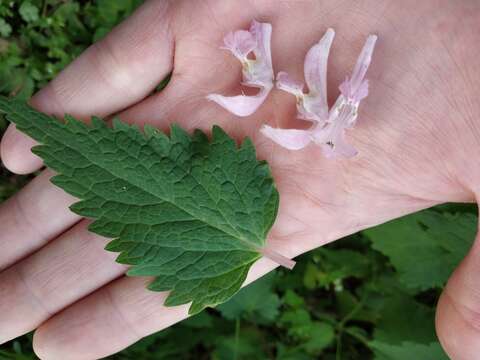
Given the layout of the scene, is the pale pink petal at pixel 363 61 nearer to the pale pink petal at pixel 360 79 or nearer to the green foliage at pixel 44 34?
the pale pink petal at pixel 360 79

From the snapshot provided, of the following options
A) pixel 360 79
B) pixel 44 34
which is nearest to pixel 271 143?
pixel 360 79

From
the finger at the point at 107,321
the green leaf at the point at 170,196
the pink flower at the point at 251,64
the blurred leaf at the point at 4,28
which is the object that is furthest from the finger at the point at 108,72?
the blurred leaf at the point at 4,28

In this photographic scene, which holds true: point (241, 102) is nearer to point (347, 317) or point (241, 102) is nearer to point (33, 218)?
point (33, 218)

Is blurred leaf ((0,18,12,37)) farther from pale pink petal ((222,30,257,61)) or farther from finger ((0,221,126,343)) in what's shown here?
pale pink petal ((222,30,257,61))

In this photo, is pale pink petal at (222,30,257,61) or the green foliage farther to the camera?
the green foliage

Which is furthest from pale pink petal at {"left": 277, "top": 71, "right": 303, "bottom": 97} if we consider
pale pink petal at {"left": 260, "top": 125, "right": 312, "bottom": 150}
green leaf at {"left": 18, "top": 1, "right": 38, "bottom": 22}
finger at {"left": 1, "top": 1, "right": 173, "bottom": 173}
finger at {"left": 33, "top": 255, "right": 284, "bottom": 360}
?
green leaf at {"left": 18, "top": 1, "right": 38, "bottom": 22}

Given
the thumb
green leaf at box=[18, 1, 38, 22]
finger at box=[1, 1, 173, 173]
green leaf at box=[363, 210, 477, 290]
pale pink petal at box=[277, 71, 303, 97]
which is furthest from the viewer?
green leaf at box=[18, 1, 38, 22]
